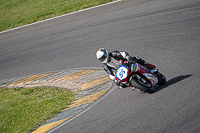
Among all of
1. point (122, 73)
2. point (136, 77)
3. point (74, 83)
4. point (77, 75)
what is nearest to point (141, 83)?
point (136, 77)

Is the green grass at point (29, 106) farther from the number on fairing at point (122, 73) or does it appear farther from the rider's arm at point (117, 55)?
the number on fairing at point (122, 73)

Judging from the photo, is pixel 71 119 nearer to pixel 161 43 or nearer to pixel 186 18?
pixel 161 43

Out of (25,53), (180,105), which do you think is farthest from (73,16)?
(180,105)

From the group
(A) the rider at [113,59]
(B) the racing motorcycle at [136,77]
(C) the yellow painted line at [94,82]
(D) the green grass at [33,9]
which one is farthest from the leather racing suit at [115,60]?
(D) the green grass at [33,9]

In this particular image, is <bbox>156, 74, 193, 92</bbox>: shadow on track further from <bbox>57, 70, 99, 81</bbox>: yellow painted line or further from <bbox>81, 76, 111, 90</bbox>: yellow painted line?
<bbox>57, 70, 99, 81</bbox>: yellow painted line

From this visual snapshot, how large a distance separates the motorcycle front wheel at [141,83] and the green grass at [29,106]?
2.63 m

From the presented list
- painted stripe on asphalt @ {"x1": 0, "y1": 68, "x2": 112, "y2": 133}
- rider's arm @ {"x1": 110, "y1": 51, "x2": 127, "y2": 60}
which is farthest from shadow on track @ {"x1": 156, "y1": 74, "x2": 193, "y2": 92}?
painted stripe on asphalt @ {"x1": 0, "y1": 68, "x2": 112, "y2": 133}

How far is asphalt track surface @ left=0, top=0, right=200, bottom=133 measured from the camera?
641cm

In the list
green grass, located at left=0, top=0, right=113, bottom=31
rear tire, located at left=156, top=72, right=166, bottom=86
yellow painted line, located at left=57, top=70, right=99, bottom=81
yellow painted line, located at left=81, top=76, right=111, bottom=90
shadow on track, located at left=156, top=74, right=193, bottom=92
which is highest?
green grass, located at left=0, top=0, right=113, bottom=31

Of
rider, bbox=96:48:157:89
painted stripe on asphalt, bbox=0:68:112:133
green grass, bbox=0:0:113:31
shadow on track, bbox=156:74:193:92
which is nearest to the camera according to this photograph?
shadow on track, bbox=156:74:193:92

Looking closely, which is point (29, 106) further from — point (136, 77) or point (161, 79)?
point (161, 79)

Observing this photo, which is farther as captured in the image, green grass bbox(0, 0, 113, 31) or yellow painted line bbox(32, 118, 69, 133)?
green grass bbox(0, 0, 113, 31)

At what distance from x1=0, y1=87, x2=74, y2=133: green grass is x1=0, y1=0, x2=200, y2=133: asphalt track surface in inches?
47.5

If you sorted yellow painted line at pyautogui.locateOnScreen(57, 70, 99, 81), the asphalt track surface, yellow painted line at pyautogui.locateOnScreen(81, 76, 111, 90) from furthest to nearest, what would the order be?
1. yellow painted line at pyautogui.locateOnScreen(57, 70, 99, 81)
2. yellow painted line at pyautogui.locateOnScreen(81, 76, 111, 90)
3. the asphalt track surface
